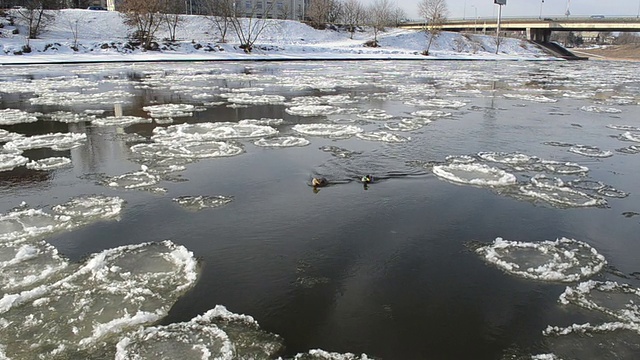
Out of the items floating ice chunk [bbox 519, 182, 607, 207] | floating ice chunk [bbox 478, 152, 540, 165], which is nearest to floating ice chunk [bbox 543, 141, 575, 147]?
floating ice chunk [bbox 478, 152, 540, 165]

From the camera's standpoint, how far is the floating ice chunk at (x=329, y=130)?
930 centimetres

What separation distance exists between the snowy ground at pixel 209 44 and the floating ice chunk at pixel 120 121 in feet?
87.6

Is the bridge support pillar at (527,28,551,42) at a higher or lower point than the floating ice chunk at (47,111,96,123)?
higher

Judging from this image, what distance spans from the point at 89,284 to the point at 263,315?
152 centimetres

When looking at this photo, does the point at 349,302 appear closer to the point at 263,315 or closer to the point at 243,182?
the point at 263,315

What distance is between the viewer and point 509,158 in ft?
25.2

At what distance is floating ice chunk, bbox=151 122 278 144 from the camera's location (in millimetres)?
8758

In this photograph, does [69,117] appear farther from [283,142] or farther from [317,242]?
[317,242]

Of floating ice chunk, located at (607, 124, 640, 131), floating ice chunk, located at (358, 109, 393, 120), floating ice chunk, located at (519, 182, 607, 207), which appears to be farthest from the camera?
floating ice chunk, located at (358, 109, 393, 120)

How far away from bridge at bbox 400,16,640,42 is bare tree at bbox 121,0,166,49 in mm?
57646

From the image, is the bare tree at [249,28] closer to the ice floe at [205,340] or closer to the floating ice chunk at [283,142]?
the floating ice chunk at [283,142]

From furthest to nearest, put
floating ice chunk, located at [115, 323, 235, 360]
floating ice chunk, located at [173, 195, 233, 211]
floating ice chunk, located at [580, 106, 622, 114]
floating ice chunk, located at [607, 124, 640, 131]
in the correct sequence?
floating ice chunk, located at [580, 106, 622, 114], floating ice chunk, located at [607, 124, 640, 131], floating ice chunk, located at [173, 195, 233, 211], floating ice chunk, located at [115, 323, 235, 360]

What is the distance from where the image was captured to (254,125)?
33.0 feet

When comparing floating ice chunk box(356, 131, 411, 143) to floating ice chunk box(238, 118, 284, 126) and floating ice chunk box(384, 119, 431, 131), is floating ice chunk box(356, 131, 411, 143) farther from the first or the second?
floating ice chunk box(238, 118, 284, 126)
